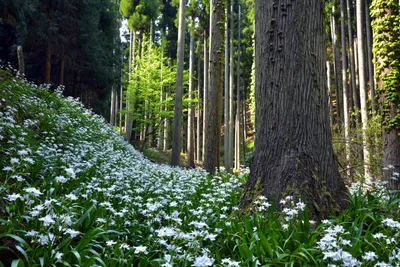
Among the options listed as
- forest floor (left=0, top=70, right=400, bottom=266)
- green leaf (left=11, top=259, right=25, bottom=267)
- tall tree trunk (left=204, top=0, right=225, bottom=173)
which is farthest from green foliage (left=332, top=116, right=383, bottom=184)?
green leaf (left=11, top=259, right=25, bottom=267)

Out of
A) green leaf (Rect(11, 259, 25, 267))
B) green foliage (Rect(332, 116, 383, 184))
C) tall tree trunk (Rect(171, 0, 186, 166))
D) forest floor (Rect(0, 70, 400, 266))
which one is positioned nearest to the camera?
green leaf (Rect(11, 259, 25, 267))

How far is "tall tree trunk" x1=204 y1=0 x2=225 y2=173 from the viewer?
27.1 feet

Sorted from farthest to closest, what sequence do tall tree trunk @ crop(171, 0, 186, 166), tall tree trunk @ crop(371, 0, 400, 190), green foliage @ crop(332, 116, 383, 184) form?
tall tree trunk @ crop(171, 0, 186, 166) < green foliage @ crop(332, 116, 383, 184) < tall tree trunk @ crop(371, 0, 400, 190)

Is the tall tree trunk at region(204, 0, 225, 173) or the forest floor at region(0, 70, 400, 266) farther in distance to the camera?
the tall tree trunk at region(204, 0, 225, 173)

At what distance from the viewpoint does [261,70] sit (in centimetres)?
338

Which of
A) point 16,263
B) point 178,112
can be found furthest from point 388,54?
point 178,112

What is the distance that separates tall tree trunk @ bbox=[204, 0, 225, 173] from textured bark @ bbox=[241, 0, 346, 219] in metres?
4.93

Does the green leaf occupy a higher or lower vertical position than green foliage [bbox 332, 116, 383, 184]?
lower

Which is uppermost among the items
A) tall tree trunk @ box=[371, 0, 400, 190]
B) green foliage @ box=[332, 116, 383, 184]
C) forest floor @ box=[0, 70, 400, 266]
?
tall tree trunk @ box=[371, 0, 400, 190]

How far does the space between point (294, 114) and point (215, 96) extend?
5.33m

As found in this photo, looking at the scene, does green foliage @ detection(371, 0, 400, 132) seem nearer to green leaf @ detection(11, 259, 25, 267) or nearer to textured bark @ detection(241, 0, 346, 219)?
textured bark @ detection(241, 0, 346, 219)

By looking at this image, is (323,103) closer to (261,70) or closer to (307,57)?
(307,57)

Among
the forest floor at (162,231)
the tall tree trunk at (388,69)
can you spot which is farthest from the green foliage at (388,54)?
the forest floor at (162,231)

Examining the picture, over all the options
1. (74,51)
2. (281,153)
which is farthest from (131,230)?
(74,51)
